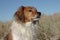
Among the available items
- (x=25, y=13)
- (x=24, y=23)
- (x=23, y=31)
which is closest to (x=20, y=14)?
(x=25, y=13)

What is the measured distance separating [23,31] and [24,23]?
1.37 ft

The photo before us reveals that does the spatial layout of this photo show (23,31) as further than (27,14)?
Yes

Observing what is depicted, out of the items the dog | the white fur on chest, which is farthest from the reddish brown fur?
the white fur on chest

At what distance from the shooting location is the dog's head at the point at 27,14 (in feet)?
35.0

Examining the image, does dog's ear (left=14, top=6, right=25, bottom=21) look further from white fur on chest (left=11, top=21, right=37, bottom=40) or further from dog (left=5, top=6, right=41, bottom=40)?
white fur on chest (left=11, top=21, right=37, bottom=40)

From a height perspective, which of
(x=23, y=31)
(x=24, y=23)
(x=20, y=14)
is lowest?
(x=23, y=31)

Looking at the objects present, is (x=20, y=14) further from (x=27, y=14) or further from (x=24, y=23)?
(x=24, y=23)

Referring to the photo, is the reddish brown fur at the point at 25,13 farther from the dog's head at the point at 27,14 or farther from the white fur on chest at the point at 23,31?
the white fur on chest at the point at 23,31

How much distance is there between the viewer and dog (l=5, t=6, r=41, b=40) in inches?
420

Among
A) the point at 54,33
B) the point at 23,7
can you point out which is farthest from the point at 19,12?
the point at 54,33

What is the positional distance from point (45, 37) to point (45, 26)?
2.42ft

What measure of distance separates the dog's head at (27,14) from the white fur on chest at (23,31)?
22 centimetres

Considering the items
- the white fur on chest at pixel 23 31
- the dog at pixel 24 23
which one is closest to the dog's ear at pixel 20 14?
the dog at pixel 24 23

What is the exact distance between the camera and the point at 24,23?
35.1 feet
